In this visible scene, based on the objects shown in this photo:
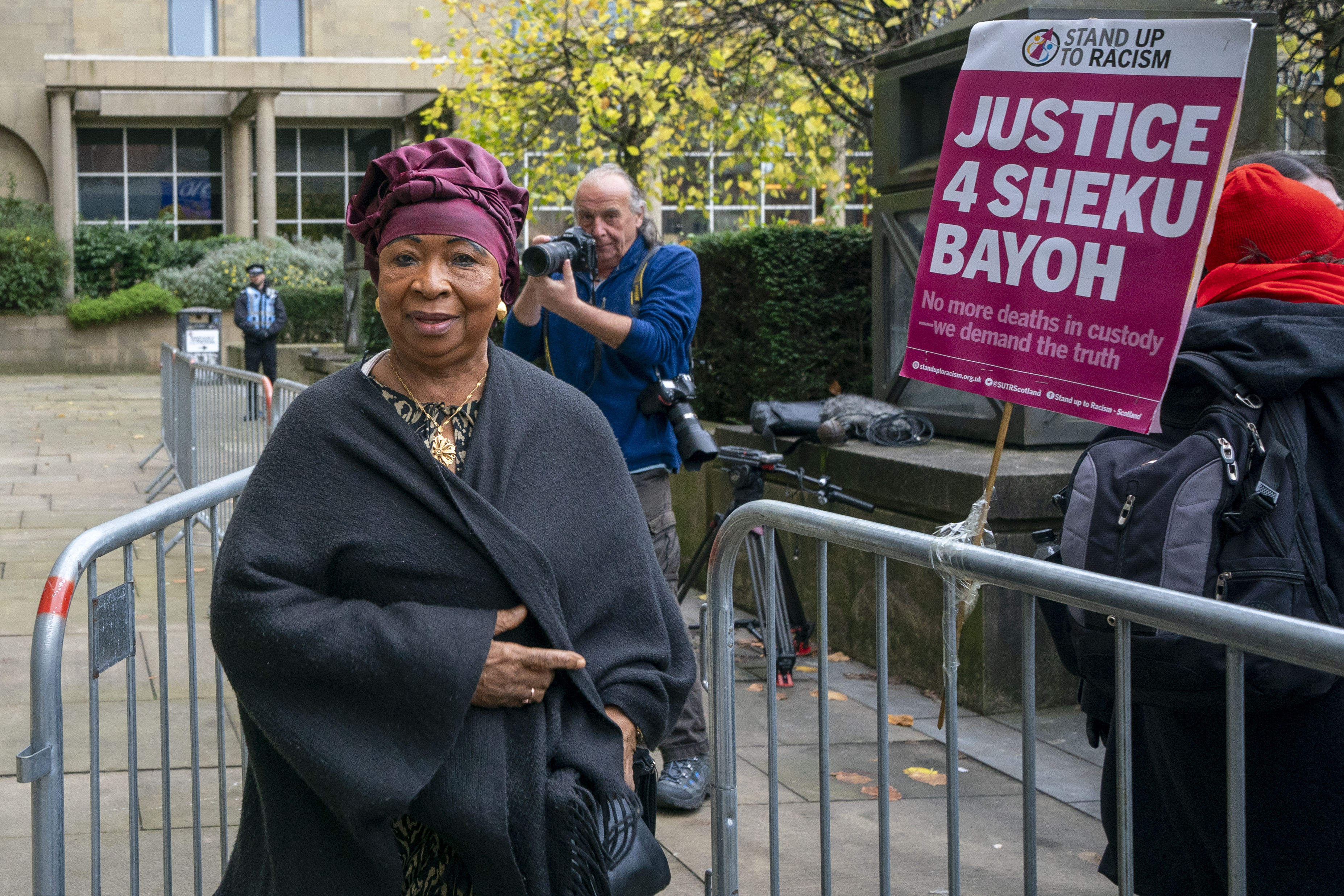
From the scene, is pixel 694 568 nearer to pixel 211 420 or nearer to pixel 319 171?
pixel 211 420

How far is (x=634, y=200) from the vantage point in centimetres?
412

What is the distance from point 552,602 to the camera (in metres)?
2.12

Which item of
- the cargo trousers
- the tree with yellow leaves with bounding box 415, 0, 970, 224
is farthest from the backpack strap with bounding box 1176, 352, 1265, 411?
the tree with yellow leaves with bounding box 415, 0, 970, 224

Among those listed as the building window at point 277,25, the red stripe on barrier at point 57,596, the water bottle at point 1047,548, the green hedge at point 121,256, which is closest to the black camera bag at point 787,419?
the water bottle at point 1047,548

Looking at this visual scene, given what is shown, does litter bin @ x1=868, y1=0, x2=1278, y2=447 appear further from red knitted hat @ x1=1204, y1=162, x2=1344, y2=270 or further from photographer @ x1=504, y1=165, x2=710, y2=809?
red knitted hat @ x1=1204, y1=162, x2=1344, y2=270

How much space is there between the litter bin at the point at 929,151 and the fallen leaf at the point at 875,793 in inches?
66.0

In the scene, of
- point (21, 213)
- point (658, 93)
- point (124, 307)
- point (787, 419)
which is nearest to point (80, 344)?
point (124, 307)

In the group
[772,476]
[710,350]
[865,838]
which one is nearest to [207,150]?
[710,350]

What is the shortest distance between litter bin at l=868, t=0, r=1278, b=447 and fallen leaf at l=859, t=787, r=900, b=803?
5.50 feet

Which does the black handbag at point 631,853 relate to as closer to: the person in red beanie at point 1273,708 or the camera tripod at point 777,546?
the person in red beanie at point 1273,708

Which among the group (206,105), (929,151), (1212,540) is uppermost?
(206,105)

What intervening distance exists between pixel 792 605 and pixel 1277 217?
339 centimetres

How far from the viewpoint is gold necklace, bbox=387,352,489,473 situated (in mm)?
2209

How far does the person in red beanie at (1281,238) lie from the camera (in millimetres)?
2340
